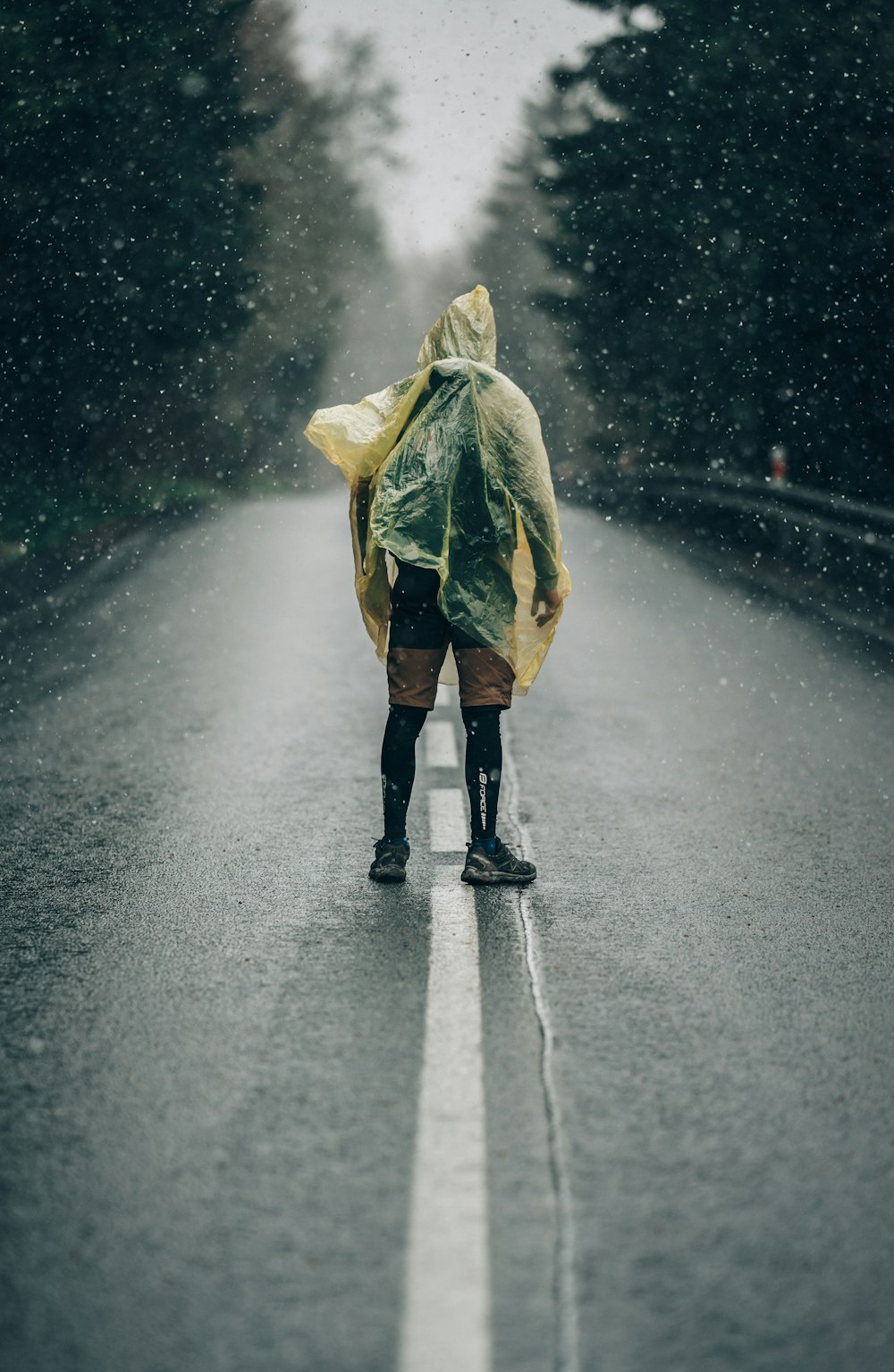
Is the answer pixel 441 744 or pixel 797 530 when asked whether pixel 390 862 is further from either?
pixel 797 530

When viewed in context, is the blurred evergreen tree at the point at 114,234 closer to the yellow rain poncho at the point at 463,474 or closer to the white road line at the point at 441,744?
the white road line at the point at 441,744

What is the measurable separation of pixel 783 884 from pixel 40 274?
17872 millimetres

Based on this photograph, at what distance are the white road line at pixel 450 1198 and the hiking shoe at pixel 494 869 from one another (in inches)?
33.2

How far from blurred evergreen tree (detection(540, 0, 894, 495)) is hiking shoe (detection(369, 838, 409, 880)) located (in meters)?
12.1

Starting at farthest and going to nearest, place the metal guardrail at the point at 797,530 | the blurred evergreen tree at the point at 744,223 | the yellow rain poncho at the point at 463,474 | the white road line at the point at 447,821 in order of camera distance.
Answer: the blurred evergreen tree at the point at 744,223 < the metal guardrail at the point at 797,530 < the white road line at the point at 447,821 < the yellow rain poncho at the point at 463,474

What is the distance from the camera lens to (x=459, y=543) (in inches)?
210

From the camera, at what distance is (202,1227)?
3.00 m

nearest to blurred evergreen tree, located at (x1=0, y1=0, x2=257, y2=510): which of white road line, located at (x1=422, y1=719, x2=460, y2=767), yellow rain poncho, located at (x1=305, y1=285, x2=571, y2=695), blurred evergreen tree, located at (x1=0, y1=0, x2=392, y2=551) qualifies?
blurred evergreen tree, located at (x1=0, y1=0, x2=392, y2=551)

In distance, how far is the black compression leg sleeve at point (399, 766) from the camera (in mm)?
5516

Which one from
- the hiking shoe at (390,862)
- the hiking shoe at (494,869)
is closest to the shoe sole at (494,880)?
the hiking shoe at (494,869)

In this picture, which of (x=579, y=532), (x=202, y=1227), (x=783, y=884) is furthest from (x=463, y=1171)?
(x=579, y=532)

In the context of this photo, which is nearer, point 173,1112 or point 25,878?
point 173,1112

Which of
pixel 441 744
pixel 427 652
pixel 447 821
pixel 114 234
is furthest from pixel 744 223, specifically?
pixel 427 652

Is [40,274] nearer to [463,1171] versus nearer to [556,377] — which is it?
[463,1171]
